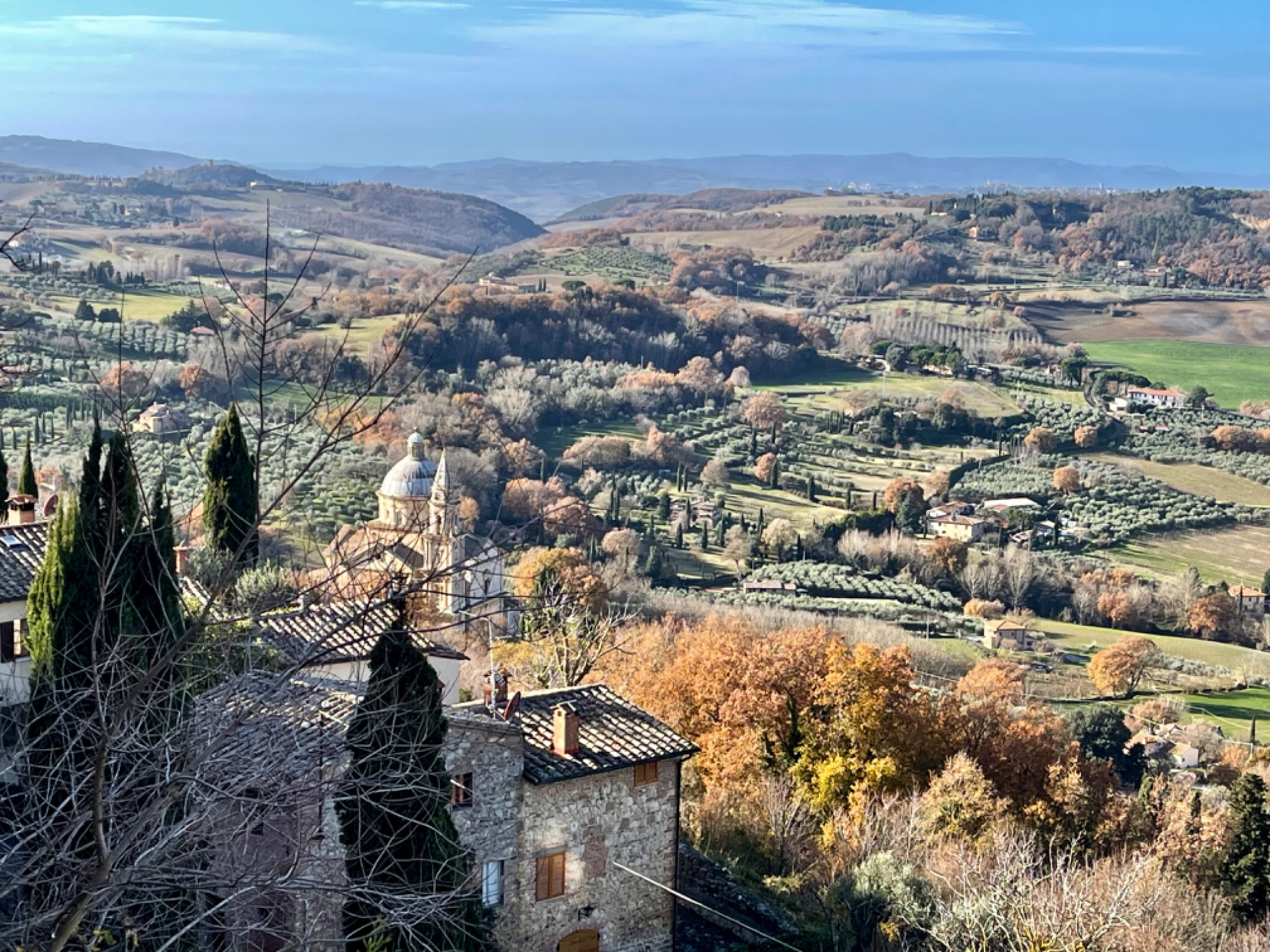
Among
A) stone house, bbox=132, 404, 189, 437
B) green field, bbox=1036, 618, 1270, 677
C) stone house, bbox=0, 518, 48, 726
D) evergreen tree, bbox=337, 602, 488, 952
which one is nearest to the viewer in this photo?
evergreen tree, bbox=337, 602, 488, 952

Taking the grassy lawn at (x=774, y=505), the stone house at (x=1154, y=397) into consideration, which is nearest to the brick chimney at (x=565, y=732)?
A: the grassy lawn at (x=774, y=505)

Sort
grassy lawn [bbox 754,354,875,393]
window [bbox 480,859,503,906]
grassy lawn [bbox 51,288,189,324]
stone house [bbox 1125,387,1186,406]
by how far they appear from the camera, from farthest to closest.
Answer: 1. grassy lawn [bbox 754,354,875,393]
2. stone house [bbox 1125,387,1186,406]
3. grassy lawn [bbox 51,288,189,324]
4. window [bbox 480,859,503,906]

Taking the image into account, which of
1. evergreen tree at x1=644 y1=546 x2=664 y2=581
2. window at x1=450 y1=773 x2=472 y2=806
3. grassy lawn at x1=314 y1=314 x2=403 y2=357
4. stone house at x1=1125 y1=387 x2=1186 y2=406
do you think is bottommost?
evergreen tree at x1=644 y1=546 x2=664 y2=581

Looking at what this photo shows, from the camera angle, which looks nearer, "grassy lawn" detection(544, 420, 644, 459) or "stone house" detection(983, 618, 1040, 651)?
"stone house" detection(983, 618, 1040, 651)

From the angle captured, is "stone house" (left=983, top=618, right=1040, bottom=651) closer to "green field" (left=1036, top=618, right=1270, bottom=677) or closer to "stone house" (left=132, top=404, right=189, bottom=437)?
"green field" (left=1036, top=618, right=1270, bottom=677)

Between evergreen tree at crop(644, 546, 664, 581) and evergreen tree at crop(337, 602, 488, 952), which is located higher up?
evergreen tree at crop(337, 602, 488, 952)

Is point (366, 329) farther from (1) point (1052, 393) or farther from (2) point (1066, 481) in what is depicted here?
(1) point (1052, 393)

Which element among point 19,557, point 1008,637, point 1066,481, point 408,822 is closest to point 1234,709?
point 1008,637

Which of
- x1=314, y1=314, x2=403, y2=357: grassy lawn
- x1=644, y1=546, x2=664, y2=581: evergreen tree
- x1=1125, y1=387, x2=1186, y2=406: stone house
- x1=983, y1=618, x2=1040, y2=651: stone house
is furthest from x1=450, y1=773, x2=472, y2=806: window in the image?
x1=1125, y1=387, x2=1186, y2=406: stone house
